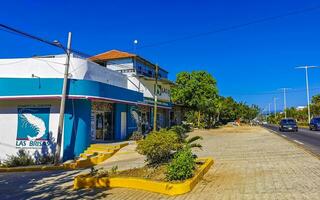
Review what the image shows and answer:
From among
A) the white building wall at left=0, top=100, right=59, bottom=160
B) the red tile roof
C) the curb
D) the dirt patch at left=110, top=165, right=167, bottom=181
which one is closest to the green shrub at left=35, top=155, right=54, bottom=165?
the curb

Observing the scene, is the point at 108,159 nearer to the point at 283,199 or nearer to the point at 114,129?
the point at 114,129

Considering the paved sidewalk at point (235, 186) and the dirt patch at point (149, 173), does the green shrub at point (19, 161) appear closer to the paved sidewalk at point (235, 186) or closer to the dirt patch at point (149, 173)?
the paved sidewalk at point (235, 186)

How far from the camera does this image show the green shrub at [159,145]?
11.6 metres

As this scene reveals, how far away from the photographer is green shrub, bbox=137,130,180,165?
1156 centimetres

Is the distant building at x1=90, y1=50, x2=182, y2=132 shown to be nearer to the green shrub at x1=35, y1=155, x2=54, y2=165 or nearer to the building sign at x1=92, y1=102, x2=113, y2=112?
the building sign at x1=92, y1=102, x2=113, y2=112

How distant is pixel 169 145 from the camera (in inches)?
456

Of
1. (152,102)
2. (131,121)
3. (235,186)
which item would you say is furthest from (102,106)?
(235,186)

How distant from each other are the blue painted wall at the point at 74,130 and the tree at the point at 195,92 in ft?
99.5

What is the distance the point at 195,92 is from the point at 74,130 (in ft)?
105

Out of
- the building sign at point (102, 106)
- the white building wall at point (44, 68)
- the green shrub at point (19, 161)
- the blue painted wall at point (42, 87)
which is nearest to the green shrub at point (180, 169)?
the blue painted wall at point (42, 87)

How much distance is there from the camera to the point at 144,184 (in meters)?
9.83

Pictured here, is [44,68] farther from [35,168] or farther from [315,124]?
[315,124]

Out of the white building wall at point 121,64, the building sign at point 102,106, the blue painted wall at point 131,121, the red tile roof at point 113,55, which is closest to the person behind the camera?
the building sign at point 102,106

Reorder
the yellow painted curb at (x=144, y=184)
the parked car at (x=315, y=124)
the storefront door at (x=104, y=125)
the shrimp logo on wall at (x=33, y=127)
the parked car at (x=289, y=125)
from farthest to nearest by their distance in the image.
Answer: the parked car at (x=315, y=124) < the parked car at (x=289, y=125) < the storefront door at (x=104, y=125) < the shrimp logo on wall at (x=33, y=127) < the yellow painted curb at (x=144, y=184)
